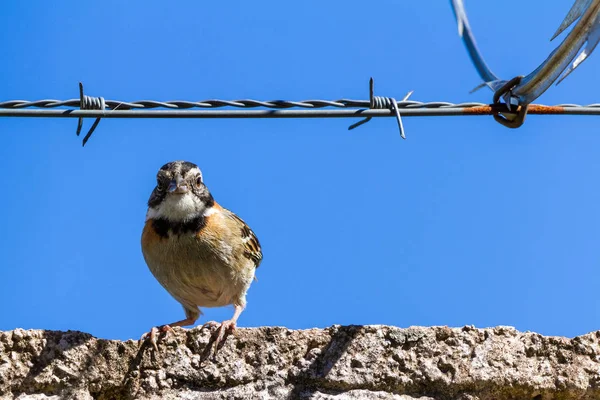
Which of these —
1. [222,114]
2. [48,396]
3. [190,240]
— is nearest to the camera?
[48,396]

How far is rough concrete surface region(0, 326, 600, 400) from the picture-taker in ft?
13.1

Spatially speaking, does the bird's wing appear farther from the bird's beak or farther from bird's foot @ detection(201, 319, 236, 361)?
bird's foot @ detection(201, 319, 236, 361)

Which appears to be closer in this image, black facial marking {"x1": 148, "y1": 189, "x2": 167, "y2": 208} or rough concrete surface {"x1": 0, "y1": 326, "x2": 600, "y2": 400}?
rough concrete surface {"x1": 0, "y1": 326, "x2": 600, "y2": 400}

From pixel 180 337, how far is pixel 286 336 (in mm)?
516

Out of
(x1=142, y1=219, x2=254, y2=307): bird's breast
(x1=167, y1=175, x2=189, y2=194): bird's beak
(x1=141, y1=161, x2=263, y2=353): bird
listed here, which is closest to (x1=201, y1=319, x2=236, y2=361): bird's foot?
(x1=141, y1=161, x2=263, y2=353): bird

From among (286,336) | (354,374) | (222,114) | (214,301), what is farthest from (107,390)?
(214,301)

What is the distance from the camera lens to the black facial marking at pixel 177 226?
6188 mm

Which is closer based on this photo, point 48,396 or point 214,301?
point 48,396

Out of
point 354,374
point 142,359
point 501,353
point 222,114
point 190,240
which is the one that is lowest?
point 142,359

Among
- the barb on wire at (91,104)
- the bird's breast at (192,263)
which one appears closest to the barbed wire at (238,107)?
the barb on wire at (91,104)

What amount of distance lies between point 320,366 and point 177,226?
8.00 feet

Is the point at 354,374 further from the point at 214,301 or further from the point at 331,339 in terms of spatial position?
the point at 214,301

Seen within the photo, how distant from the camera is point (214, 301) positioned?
6434mm

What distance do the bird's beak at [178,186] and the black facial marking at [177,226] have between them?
23cm
